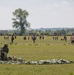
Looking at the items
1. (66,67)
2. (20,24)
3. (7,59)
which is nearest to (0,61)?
(7,59)

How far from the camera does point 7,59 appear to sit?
31297 millimetres

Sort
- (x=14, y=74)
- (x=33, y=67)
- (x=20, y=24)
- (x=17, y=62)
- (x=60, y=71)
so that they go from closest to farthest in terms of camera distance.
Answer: (x=14, y=74)
(x=60, y=71)
(x=33, y=67)
(x=17, y=62)
(x=20, y=24)

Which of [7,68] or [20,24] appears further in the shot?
[20,24]

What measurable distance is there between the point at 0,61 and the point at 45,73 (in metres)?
7.07

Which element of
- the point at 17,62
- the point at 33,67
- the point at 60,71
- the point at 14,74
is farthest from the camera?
the point at 17,62

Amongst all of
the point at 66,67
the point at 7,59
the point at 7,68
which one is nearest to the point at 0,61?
the point at 7,59

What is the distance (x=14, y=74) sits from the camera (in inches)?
942

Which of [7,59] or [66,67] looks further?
[7,59]

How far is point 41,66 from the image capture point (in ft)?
92.4

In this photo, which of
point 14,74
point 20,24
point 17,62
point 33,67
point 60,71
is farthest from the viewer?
point 20,24

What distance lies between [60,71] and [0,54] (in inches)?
317

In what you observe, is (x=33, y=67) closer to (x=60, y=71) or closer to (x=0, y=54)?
(x=60, y=71)

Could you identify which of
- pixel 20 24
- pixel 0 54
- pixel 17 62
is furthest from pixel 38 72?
pixel 20 24

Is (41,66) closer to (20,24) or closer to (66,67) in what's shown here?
(66,67)
